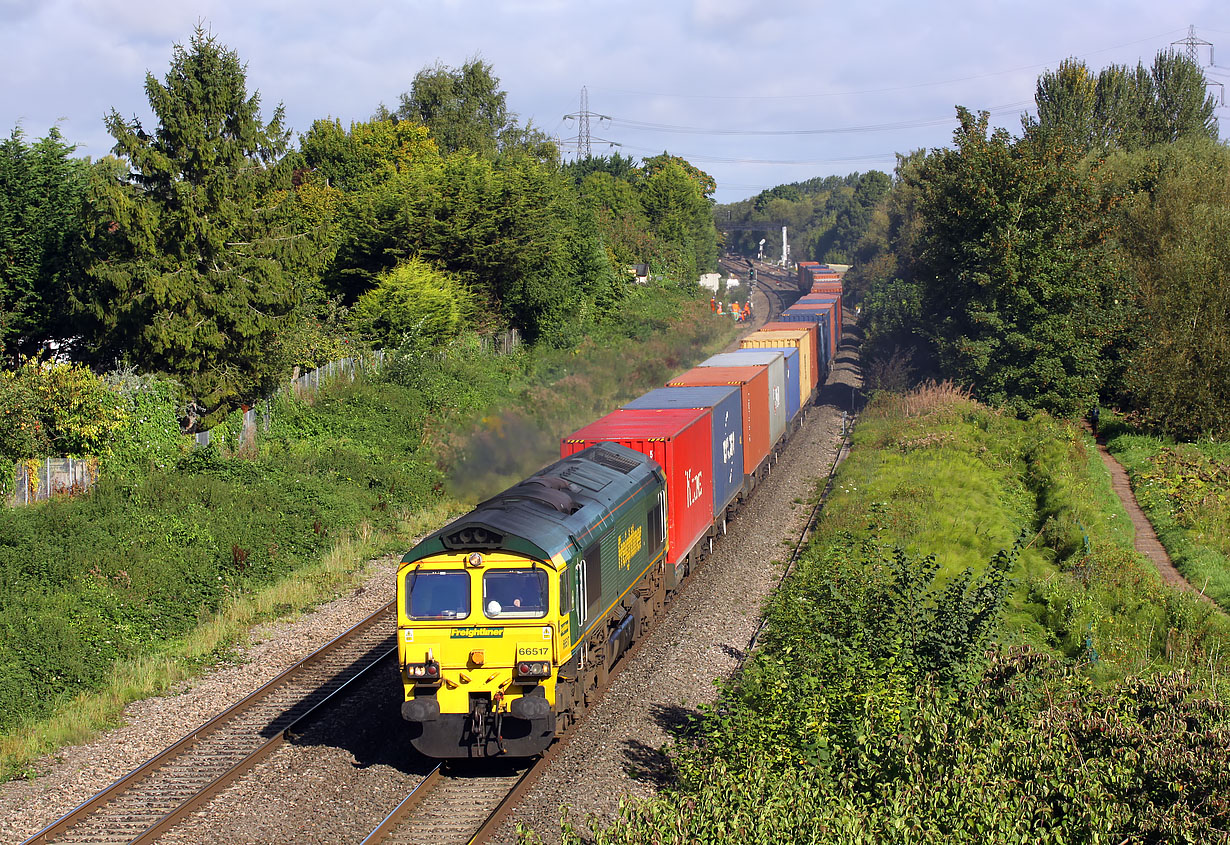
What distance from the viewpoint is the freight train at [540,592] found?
11930mm

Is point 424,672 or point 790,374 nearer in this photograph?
point 424,672

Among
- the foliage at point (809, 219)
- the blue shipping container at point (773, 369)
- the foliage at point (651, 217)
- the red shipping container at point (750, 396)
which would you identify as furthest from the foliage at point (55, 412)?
the foliage at point (809, 219)

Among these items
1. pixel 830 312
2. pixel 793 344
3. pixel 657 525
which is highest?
pixel 830 312

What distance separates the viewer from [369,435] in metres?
29.5

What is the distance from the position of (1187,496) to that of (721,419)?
40.7ft

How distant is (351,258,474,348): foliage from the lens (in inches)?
1407

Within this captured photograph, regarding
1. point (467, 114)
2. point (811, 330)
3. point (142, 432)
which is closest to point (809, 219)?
point (467, 114)

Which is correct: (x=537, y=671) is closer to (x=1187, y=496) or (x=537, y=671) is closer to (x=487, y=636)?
(x=487, y=636)

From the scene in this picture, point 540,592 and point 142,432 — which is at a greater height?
point 142,432

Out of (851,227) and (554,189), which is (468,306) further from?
(851,227)

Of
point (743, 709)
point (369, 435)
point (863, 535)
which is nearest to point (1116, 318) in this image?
point (863, 535)

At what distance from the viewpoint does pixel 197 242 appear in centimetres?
2675

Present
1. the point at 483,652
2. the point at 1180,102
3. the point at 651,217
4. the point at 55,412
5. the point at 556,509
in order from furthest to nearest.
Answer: the point at 651,217 → the point at 1180,102 → the point at 55,412 → the point at 556,509 → the point at 483,652

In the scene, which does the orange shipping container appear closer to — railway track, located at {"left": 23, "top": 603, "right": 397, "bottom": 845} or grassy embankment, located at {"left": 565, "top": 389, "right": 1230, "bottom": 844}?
grassy embankment, located at {"left": 565, "top": 389, "right": 1230, "bottom": 844}
